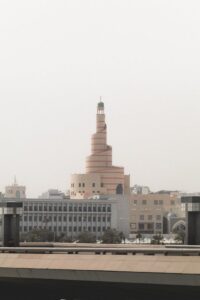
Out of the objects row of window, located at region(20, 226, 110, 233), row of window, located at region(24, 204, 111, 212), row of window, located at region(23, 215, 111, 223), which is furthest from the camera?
row of window, located at region(24, 204, 111, 212)

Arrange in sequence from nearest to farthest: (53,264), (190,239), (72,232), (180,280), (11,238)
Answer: (180,280), (53,264), (190,239), (11,238), (72,232)


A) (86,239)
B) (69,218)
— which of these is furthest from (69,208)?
(86,239)

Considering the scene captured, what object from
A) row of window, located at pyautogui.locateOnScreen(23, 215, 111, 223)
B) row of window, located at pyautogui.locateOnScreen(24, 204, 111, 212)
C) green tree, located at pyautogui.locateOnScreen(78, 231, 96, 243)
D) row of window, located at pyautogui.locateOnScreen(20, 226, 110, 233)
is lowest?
green tree, located at pyautogui.locateOnScreen(78, 231, 96, 243)

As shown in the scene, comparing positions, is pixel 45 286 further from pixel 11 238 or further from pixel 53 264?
pixel 11 238

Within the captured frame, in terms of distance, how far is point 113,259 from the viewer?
3144 centimetres

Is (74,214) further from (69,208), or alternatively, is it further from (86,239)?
(86,239)

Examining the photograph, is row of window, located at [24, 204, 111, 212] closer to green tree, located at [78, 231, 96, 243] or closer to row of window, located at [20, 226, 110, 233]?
row of window, located at [20, 226, 110, 233]

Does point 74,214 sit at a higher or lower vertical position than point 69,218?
higher

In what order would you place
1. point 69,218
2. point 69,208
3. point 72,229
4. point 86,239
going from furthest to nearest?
point 69,208 → point 69,218 → point 72,229 → point 86,239

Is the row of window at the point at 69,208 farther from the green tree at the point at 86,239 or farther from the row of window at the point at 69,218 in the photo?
the green tree at the point at 86,239

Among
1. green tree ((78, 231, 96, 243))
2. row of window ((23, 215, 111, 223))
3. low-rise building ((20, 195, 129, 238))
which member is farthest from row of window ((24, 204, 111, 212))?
green tree ((78, 231, 96, 243))

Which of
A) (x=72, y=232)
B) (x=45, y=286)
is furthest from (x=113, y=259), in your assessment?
(x=72, y=232)

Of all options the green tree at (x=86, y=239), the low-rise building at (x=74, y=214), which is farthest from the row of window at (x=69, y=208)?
the green tree at (x=86, y=239)

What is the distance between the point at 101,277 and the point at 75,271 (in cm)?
117
